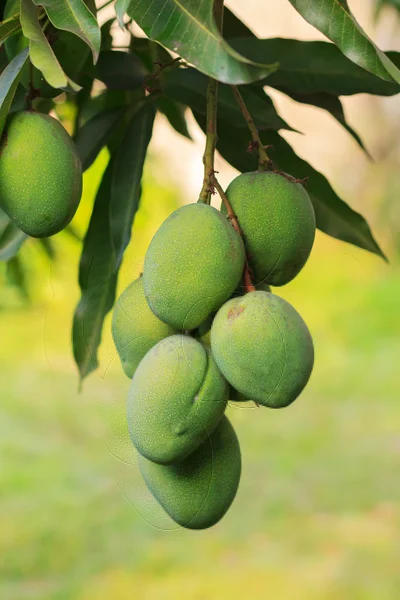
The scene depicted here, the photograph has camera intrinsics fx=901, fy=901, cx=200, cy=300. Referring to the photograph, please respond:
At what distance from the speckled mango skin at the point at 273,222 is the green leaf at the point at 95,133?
0.27m

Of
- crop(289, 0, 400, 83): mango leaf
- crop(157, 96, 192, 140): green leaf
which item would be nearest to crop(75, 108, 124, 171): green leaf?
crop(157, 96, 192, 140): green leaf

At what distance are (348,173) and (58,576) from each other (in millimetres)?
1403

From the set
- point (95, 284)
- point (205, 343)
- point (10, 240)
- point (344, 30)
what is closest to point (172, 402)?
point (205, 343)

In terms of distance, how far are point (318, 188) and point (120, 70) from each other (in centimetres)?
24

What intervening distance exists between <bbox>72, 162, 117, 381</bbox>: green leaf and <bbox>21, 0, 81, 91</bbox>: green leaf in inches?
6.9

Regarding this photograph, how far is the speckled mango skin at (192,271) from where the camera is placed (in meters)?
0.64

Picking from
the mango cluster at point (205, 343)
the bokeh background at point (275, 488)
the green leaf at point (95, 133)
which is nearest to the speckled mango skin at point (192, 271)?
the mango cluster at point (205, 343)

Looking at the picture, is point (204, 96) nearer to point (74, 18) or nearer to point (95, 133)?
point (95, 133)

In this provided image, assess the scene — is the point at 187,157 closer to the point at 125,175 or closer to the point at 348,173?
the point at 125,175

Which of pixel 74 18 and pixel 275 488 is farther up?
pixel 74 18

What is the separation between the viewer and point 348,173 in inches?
75.5

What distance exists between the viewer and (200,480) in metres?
0.67

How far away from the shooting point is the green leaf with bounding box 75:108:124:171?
37.2 inches

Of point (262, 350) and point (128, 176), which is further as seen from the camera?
point (128, 176)
